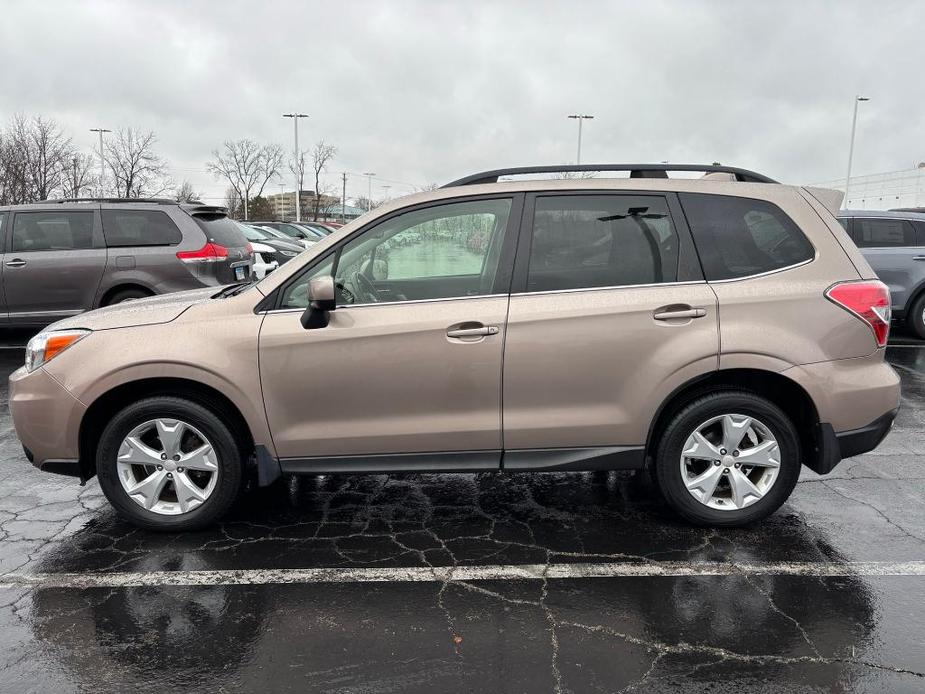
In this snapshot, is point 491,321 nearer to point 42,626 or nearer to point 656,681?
point 656,681

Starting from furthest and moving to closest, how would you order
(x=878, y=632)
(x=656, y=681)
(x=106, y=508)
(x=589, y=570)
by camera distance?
(x=106, y=508) → (x=589, y=570) → (x=878, y=632) → (x=656, y=681)

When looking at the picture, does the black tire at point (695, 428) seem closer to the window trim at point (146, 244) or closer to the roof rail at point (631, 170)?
the roof rail at point (631, 170)

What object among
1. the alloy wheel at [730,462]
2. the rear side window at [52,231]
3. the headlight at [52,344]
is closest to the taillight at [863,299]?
the alloy wheel at [730,462]

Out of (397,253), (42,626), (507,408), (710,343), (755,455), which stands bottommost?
(42,626)

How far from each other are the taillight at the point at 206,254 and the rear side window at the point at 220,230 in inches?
3.8

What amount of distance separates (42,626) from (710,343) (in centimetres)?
329

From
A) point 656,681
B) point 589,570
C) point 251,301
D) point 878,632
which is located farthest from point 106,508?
point 878,632

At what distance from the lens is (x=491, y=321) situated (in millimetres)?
3617

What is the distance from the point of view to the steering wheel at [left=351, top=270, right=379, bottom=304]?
3.77 metres

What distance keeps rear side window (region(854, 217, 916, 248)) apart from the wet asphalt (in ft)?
22.2

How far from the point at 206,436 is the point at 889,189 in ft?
237

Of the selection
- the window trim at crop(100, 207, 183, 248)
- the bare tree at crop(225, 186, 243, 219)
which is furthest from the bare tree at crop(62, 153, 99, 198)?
the window trim at crop(100, 207, 183, 248)

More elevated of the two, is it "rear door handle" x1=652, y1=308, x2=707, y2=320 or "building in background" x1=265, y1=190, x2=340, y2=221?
"building in background" x1=265, y1=190, x2=340, y2=221

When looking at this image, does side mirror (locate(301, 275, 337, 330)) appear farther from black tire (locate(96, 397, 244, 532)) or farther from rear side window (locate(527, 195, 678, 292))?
rear side window (locate(527, 195, 678, 292))
